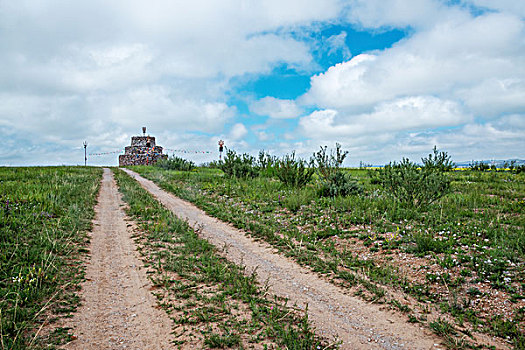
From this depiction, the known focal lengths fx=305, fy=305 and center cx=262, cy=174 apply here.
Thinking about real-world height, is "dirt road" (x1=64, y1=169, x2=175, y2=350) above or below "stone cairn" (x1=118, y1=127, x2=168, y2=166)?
below

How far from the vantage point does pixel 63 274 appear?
560cm

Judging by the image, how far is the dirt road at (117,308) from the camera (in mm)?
3852

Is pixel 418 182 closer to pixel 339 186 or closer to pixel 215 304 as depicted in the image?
pixel 339 186

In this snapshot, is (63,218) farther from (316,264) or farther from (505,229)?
(505,229)

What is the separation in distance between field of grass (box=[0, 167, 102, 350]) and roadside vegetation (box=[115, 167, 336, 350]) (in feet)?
4.59

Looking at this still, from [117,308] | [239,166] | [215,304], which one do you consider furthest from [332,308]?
[239,166]

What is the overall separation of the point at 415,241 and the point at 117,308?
20.2 ft

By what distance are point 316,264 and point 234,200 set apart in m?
7.34

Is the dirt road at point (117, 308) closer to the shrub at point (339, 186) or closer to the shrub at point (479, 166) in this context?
the shrub at point (339, 186)

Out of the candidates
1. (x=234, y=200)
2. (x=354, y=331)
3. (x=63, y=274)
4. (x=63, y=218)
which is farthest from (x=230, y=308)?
(x=234, y=200)

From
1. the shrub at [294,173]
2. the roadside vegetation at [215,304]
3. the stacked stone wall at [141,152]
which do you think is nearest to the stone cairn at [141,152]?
the stacked stone wall at [141,152]

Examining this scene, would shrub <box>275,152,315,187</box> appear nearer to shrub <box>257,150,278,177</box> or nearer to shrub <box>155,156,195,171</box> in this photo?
shrub <box>257,150,278,177</box>

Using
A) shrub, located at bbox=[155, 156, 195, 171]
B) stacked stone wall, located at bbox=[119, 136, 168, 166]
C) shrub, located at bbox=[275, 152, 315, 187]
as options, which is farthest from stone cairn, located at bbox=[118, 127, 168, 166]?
shrub, located at bbox=[275, 152, 315, 187]

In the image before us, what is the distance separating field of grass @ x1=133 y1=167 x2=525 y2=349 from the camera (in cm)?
453
